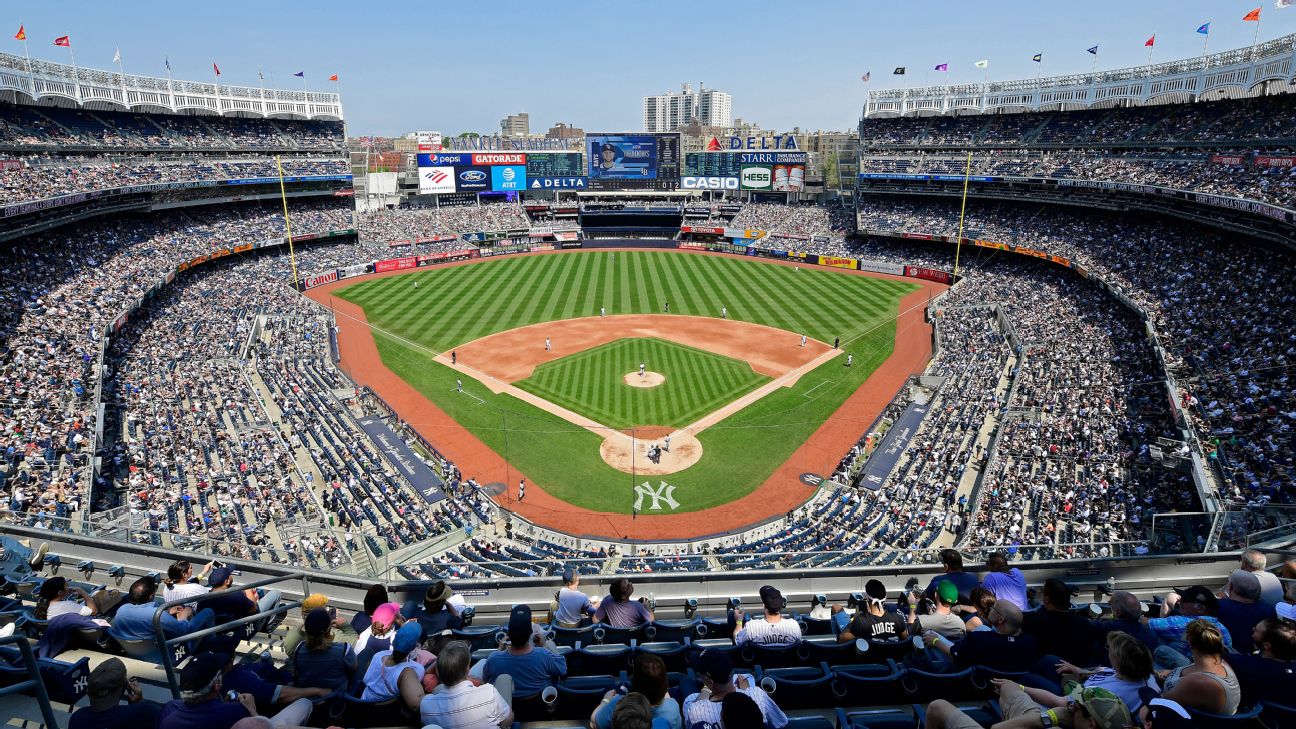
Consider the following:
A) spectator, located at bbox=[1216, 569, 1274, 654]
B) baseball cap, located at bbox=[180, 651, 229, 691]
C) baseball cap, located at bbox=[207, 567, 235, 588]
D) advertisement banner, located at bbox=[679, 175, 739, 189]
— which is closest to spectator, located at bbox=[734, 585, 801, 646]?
spectator, located at bbox=[1216, 569, 1274, 654]

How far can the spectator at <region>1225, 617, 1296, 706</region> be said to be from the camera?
4703mm

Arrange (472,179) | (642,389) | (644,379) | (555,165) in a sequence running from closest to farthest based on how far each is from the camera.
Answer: (642,389), (644,379), (472,179), (555,165)

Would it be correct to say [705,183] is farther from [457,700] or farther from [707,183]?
[457,700]

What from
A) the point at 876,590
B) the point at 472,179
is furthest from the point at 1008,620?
the point at 472,179

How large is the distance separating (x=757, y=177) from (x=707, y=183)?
6.01m

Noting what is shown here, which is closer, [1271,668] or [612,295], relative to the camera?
[1271,668]

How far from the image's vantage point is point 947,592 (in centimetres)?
678

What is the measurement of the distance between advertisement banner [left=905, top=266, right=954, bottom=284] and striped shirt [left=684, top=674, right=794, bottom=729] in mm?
56440

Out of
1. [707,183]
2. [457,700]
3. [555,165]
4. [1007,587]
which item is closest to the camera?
[457,700]

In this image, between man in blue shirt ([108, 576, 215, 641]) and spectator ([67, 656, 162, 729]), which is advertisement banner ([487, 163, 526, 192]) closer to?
man in blue shirt ([108, 576, 215, 641])

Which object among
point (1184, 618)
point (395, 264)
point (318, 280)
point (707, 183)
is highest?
point (707, 183)

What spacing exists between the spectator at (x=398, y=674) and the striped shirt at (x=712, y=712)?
2225 millimetres

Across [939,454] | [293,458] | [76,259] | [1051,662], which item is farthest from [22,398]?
[939,454]

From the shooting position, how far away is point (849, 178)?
92.0 metres
